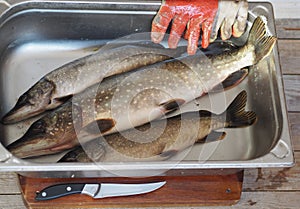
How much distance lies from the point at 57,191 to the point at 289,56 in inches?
31.9

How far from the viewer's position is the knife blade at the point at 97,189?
1.30 meters

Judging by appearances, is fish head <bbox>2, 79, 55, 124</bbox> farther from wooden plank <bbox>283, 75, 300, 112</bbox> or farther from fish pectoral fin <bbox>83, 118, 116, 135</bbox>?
wooden plank <bbox>283, 75, 300, 112</bbox>

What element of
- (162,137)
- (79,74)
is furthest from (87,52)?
(162,137)

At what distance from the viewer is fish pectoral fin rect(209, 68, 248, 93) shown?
1457mm

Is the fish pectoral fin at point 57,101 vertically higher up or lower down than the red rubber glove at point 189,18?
lower down

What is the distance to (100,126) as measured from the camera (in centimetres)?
132

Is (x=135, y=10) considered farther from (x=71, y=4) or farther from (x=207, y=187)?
(x=207, y=187)

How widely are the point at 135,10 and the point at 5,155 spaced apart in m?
0.55

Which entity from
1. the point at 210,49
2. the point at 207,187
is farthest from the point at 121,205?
the point at 210,49

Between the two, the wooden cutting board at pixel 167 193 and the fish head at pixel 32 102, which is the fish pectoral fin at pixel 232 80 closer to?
the wooden cutting board at pixel 167 193

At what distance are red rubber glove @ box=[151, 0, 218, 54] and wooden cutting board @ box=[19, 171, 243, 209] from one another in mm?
346

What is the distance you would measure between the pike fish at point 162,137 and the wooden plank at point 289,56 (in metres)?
0.28

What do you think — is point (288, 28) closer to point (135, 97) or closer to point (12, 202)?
point (135, 97)

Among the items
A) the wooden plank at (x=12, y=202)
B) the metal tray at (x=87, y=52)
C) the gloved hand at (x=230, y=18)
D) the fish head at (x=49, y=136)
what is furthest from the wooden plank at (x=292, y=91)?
the wooden plank at (x=12, y=202)
